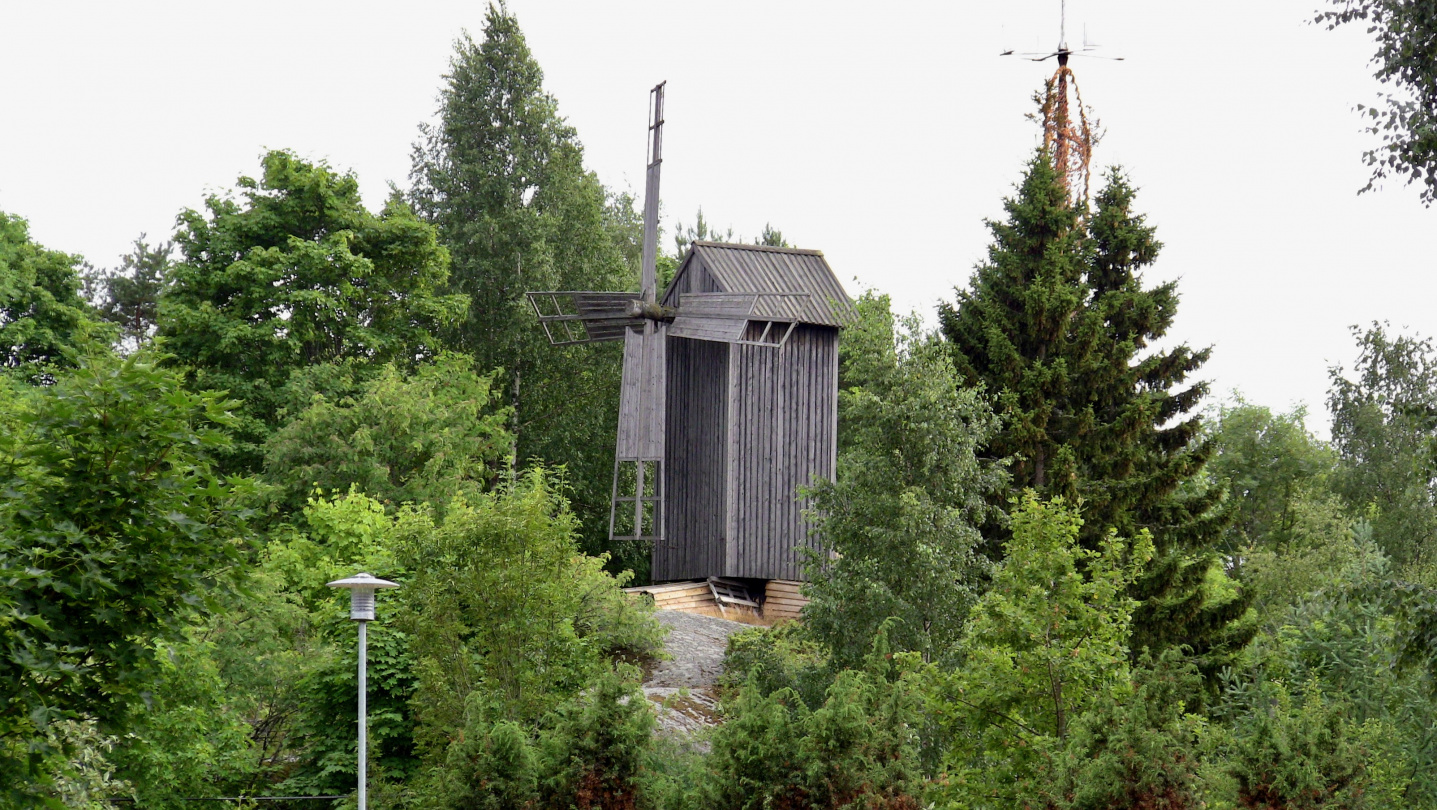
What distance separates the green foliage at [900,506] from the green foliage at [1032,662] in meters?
3.67

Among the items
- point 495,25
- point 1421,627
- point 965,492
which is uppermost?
point 495,25

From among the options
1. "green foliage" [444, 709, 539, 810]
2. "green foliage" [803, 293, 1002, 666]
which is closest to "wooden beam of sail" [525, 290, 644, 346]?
"green foliage" [803, 293, 1002, 666]

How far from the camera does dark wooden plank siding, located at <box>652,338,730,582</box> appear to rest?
23281 mm

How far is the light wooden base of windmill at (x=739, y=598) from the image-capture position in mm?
22766

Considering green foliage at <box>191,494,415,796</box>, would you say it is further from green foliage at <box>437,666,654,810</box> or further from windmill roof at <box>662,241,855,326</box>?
windmill roof at <box>662,241,855,326</box>

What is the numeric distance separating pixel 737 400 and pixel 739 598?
10.9 feet

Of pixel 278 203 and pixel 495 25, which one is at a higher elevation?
pixel 495 25

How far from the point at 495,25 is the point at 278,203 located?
274 inches

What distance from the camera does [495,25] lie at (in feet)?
100

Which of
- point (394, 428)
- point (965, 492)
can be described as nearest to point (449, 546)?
point (965, 492)

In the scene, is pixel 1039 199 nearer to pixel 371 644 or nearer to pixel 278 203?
pixel 371 644

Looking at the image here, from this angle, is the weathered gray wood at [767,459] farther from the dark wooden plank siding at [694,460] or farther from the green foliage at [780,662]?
the green foliage at [780,662]

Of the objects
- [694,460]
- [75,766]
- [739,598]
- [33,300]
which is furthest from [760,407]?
[33,300]

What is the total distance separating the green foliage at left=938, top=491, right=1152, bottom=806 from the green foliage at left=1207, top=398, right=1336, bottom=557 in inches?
1109
